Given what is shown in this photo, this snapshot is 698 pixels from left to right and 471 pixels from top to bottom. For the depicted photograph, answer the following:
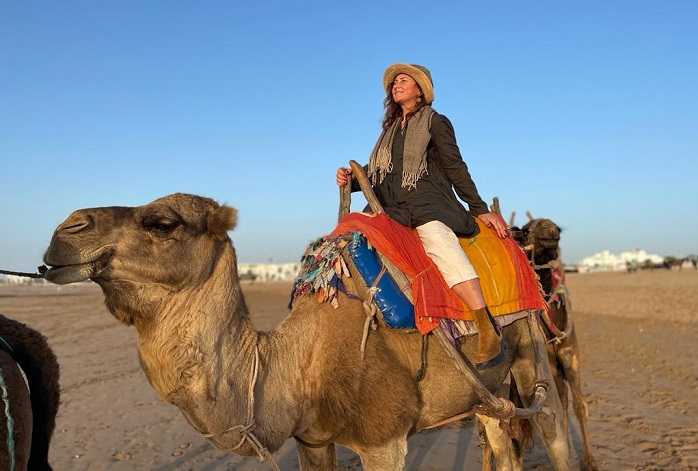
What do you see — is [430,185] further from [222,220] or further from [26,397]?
[26,397]

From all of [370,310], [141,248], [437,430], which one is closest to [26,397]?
[141,248]

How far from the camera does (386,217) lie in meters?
3.63

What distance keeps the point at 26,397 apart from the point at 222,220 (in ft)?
4.37

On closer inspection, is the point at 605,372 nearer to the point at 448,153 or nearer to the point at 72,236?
the point at 448,153

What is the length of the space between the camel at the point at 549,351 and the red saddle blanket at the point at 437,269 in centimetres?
119

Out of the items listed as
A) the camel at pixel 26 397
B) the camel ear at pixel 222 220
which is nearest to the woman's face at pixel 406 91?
the camel ear at pixel 222 220

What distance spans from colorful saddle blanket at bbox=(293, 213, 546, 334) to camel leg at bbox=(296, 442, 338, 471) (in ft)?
3.12

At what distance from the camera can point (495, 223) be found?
4.13 m

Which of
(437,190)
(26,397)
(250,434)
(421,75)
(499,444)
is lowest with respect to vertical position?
(499,444)

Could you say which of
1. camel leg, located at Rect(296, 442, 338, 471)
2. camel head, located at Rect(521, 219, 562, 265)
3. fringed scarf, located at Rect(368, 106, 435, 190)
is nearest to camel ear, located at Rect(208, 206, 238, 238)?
fringed scarf, located at Rect(368, 106, 435, 190)

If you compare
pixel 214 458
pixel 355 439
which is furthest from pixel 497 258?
pixel 214 458

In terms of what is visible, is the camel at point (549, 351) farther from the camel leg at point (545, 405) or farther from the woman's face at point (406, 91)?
the woman's face at point (406, 91)

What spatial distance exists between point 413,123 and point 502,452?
2.88 meters

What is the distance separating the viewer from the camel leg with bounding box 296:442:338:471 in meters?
3.54
